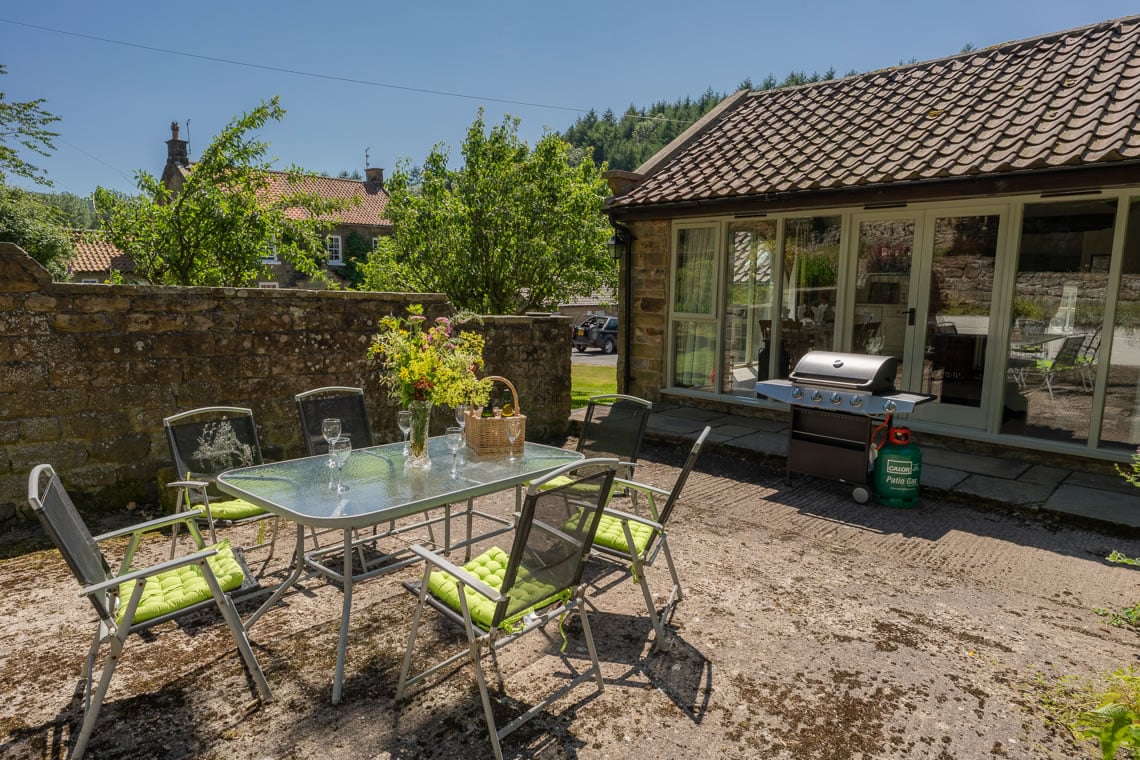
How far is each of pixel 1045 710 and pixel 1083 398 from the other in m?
4.57

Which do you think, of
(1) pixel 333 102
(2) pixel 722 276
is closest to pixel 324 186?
(1) pixel 333 102

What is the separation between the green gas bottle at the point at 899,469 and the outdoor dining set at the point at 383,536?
7.91 ft

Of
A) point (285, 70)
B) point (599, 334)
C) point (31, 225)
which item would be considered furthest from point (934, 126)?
point (285, 70)

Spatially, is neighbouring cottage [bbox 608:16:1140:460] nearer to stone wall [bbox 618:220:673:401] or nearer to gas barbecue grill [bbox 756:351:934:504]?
stone wall [bbox 618:220:673:401]

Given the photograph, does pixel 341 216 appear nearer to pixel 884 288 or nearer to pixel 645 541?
pixel 884 288

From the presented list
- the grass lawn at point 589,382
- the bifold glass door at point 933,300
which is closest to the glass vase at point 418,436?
the bifold glass door at point 933,300

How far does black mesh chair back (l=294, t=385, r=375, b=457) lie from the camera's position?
411 centimetres

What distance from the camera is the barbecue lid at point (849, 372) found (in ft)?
16.9

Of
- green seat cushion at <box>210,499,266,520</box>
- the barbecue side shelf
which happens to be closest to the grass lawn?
the barbecue side shelf

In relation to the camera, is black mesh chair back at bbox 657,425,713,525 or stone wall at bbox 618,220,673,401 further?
stone wall at bbox 618,220,673,401

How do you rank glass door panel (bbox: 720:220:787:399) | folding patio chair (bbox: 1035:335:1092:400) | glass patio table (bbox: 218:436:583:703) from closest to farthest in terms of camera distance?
1. glass patio table (bbox: 218:436:583:703)
2. folding patio chair (bbox: 1035:335:1092:400)
3. glass door panel (bbox: 720:220:787:399)

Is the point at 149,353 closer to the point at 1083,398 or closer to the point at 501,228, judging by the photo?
the point at 501,228

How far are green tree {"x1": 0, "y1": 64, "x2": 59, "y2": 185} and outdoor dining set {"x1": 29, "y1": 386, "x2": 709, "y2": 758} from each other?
1224cm

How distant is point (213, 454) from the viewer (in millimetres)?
3773
